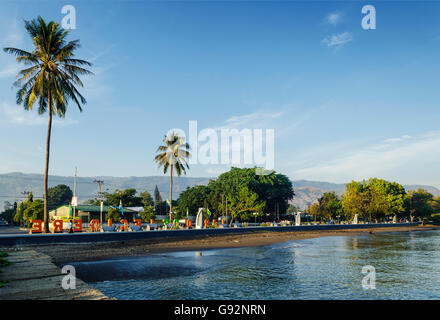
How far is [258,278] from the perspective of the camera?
16484mm

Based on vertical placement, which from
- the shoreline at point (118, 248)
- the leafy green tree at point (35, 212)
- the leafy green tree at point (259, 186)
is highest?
the leafy green tree at point (259, 186)

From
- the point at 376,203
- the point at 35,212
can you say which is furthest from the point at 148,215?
the point at 376,203

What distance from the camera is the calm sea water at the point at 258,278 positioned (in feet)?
43.9

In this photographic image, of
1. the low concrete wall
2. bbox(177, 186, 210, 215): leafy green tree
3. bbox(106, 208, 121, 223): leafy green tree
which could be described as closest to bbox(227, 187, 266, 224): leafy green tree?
bbox(177, 186, 210, 215): leafy green tree

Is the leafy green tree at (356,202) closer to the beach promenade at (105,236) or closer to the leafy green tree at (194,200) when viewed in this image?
A: the leafy green tree at (194,200)

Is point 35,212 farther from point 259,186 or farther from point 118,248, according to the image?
point 259,186

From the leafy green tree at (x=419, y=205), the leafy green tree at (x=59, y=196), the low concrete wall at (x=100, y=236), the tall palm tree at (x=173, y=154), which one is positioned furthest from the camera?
the leafy green tree at (x=59, y=196)

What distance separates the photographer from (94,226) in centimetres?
3731

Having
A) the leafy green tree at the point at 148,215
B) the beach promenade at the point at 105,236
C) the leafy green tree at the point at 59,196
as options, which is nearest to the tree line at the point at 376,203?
the beach promenade at the point at 105,236

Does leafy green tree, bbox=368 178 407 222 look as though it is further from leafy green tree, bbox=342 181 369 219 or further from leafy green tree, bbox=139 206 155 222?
leafy green tree, bbox=139 206 155 222

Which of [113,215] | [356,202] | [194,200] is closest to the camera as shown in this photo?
[113,215]
